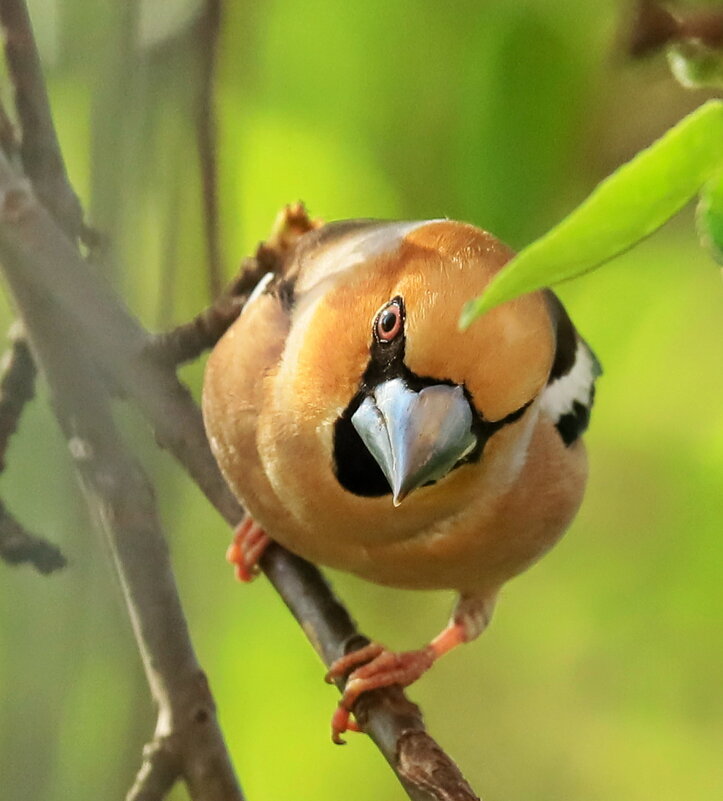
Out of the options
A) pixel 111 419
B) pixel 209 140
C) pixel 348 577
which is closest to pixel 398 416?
pixel 111 419

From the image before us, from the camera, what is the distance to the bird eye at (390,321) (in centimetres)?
52

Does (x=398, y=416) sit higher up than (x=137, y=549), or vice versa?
(x=137, y=549)

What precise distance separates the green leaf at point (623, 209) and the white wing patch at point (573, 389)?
51cm

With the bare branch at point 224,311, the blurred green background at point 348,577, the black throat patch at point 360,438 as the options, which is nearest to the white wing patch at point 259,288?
the bare branch at point 224,311

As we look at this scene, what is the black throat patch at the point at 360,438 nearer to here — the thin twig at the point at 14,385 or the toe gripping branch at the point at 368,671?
the toe gripping branch at the point at 368,671

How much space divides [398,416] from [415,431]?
1 cm

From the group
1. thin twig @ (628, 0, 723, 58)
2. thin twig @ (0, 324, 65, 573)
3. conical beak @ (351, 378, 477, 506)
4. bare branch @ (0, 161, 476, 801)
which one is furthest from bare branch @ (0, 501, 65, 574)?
thin twig @ (628, 0, 723, 58)

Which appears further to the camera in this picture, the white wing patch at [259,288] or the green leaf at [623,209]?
the white wing patch at [259,288]

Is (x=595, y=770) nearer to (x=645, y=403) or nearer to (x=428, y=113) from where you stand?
(x=645, y=403)

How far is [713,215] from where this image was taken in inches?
9.6

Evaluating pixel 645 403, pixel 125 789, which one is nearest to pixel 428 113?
pixel 645 403

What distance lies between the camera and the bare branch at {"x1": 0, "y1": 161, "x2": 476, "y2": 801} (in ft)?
2.08

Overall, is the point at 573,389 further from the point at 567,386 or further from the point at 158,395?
the point at 158,395

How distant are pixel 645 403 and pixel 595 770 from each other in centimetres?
46
